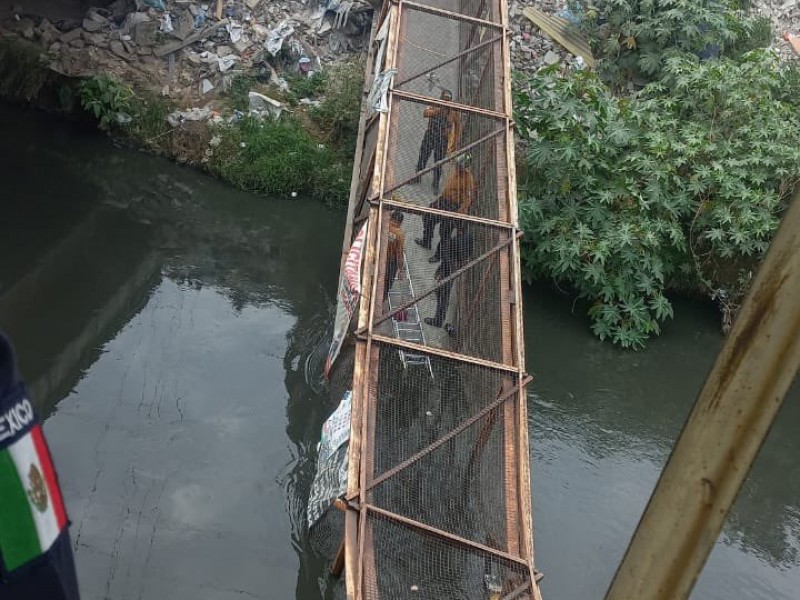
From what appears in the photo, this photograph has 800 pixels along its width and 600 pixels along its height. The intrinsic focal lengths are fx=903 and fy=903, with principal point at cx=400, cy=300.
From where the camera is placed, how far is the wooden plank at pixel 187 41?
39.7 ft

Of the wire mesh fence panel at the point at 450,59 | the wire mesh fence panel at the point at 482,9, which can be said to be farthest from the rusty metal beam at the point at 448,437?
the wire mesh fence panel at the point at 482,9

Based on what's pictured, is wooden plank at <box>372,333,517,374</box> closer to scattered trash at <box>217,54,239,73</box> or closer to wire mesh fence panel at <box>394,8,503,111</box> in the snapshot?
wire mesh fence panel at <box>394,8,503,111</box>

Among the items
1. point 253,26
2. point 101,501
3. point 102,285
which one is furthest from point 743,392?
point 253,26

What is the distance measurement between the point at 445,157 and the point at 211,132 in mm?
4712

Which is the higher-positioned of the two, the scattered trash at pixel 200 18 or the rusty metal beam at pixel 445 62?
the rusty metal beam at pixel 445 62

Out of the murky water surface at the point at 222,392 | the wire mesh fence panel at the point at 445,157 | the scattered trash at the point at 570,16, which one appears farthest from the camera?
the scattered trash at the point at 570,16

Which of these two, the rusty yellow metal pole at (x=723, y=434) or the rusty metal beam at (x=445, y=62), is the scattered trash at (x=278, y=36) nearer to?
the rusty metal beam at (x=445, y=62)

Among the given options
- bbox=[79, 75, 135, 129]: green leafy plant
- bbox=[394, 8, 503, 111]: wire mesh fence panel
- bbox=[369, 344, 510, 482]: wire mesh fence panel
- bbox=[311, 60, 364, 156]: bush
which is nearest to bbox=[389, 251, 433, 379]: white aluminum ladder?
bbox=[369, 344, 510, 482]: wire mesh fence panel

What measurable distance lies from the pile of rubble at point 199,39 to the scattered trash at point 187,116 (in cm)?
26

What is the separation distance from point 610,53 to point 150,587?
30.6 ft

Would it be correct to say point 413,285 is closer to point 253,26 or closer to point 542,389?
point 542,389

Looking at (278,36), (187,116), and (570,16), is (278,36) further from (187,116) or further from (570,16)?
(570,16)

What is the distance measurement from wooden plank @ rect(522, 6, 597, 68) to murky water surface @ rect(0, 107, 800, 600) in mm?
3927

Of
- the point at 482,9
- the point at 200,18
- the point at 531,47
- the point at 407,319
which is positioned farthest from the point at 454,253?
the point at 200,18
